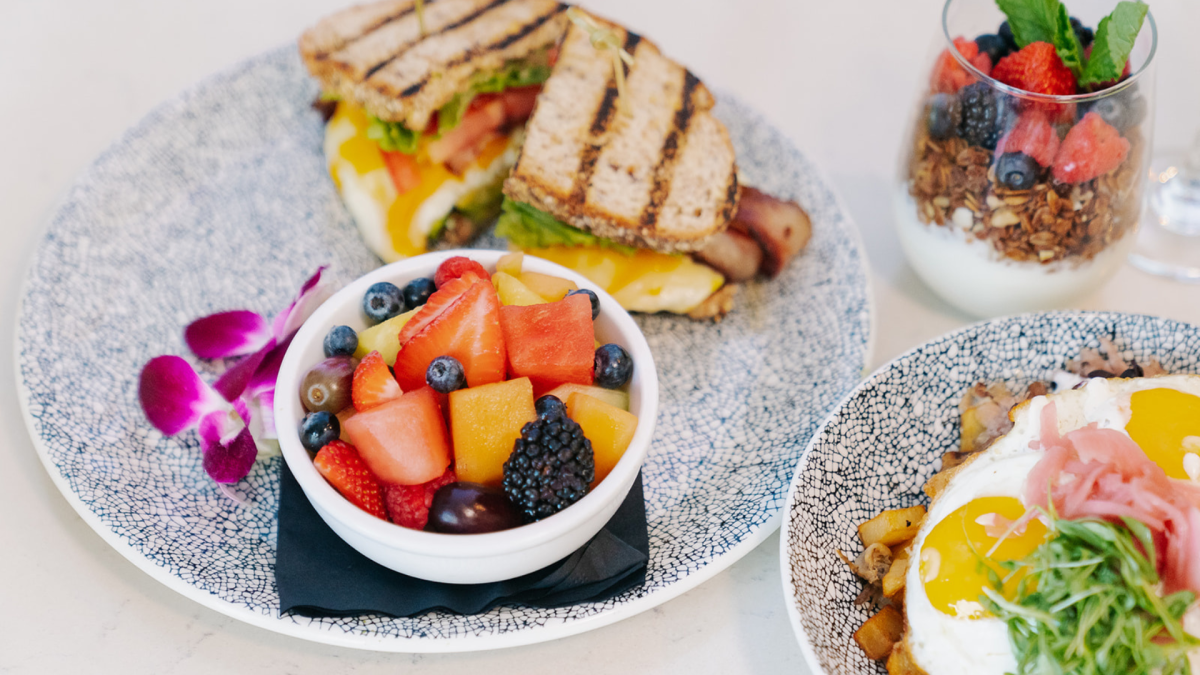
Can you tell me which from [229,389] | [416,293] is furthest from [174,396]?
[416,293]

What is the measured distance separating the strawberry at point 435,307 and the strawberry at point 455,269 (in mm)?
109

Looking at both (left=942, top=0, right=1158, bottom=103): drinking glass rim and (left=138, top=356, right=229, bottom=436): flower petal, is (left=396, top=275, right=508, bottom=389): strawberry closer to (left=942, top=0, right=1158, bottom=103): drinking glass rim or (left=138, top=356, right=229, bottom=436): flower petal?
(left=138, top=356, right=229, bottom=436): flower petal

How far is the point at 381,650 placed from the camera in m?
1.50

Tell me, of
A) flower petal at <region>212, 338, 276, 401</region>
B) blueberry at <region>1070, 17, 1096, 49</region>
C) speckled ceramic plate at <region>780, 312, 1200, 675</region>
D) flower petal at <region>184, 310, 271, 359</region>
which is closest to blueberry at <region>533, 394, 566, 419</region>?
speckled ceramic plate at <region>780, 312, 1200, 675</region>

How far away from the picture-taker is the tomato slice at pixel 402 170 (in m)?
2.33

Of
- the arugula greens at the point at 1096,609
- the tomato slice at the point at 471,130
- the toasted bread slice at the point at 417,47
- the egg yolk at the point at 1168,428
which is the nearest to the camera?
the arugula greens at the point at 1096,609

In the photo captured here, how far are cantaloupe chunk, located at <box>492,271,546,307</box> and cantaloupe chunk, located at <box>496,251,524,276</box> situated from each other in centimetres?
5

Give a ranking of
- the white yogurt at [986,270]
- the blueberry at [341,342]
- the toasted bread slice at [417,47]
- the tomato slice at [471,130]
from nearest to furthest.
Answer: the blueberry at [341,342], the white yogurt at [986,270], the toasted bread slice at [417,47], the tomato slice at [471,130]

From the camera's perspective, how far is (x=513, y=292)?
5.68ft

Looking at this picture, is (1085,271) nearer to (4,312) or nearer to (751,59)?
(751,59)

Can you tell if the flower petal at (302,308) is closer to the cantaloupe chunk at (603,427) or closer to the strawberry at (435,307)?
the strawberry at (435,307)

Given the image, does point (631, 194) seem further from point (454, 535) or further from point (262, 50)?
point (262, 50)

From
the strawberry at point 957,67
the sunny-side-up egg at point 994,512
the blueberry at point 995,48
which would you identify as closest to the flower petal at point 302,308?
the sunny-side-up egg at point 994,512

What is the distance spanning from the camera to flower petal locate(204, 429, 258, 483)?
1726 millimetres
